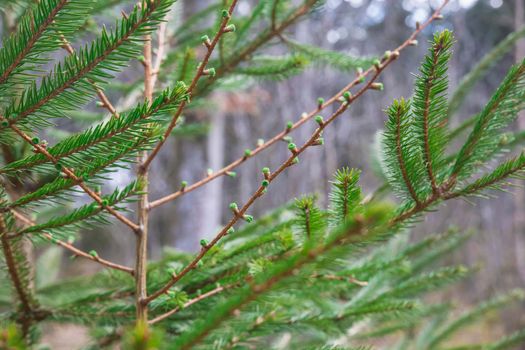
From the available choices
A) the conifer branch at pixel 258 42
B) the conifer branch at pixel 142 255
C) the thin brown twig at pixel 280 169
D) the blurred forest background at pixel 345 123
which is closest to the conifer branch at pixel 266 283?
the thin brown twig at pixel 280 169

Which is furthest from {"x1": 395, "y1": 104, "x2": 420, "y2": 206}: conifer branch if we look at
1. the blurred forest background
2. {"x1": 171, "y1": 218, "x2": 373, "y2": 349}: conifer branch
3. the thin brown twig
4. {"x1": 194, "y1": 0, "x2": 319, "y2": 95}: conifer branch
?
the blurred forest background

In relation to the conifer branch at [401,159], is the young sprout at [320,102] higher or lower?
higher

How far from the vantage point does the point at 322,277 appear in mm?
719

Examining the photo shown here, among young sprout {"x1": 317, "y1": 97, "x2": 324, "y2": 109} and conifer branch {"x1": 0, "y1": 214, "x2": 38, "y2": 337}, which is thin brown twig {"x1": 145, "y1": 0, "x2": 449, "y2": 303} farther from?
conifer branch {"x1": 0, "y1": 214, "x2": 38, "y2": 337}

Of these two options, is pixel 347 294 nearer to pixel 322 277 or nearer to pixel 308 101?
pixel 322 277

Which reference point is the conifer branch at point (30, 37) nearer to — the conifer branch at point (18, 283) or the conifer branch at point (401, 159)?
the conifer branch at point (18, 283)

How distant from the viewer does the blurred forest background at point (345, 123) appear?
12.2 feet

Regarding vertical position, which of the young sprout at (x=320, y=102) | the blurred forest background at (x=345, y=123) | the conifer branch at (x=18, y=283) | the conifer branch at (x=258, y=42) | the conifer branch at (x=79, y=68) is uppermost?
the blurred forest background at (x=345, y=123)

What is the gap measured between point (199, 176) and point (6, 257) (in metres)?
2.65

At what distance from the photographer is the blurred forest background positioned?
3717 millimetres

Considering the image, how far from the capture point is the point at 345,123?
16.5 feet

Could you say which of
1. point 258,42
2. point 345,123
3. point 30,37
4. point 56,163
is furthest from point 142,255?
point 345,123

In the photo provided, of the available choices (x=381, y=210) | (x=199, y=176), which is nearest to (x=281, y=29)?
(x=381, y=210)

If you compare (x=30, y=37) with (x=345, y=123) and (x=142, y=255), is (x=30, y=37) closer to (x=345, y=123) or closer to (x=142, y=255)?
(x=142, y=255)
